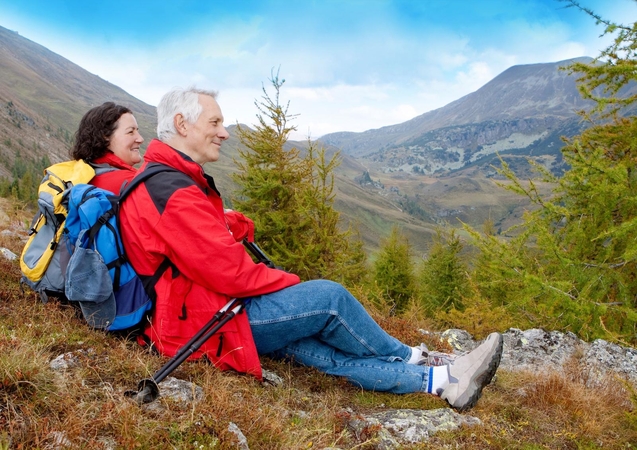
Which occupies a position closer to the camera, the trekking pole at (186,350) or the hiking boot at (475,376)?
the trekking pole at (186,350)

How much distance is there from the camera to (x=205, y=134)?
3.81 metres

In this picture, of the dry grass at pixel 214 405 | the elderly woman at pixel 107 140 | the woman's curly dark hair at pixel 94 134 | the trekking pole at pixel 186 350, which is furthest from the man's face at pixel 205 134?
the woman's curly dark hair at pixel 94 134

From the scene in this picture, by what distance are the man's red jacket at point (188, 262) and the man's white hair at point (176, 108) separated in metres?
0.20

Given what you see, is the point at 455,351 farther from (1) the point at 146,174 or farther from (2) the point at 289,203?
(2) the point at 289,203

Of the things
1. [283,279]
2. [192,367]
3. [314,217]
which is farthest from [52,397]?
[314,217]

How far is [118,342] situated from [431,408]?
2.94 m

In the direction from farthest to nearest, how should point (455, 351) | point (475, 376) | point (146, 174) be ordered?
point (455, 351) < point (475, 376) < point (146, 174)

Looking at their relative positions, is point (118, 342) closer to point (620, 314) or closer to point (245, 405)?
point (245, 405)

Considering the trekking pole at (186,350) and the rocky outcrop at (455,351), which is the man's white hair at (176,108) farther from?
the rocky outcrop at (455,351)

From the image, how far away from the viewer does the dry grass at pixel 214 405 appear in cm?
226

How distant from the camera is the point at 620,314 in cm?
717

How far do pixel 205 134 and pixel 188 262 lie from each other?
1.29 m

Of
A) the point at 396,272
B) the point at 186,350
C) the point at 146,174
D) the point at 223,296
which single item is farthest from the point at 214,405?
the point at 396,272

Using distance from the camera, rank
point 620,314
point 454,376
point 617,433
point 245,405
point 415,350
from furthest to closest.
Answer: point 620,314
point 415,350
point 454,376
point 617,433
point 245,405
